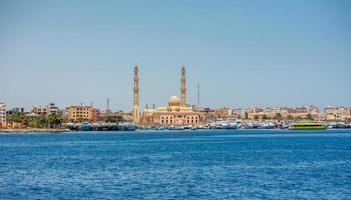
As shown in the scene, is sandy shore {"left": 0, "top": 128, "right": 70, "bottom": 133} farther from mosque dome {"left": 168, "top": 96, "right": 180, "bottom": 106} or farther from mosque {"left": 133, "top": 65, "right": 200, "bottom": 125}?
mosque dome {"left": 168, "top": 96, "right": 180, "bottom": 106}

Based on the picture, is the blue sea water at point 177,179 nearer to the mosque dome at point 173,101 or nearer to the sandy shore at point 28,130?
the sandy shore at point 28,130

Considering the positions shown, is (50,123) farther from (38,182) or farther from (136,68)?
(38,182)

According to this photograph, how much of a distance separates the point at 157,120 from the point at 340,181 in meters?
161

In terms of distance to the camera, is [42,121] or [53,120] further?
[42,121]

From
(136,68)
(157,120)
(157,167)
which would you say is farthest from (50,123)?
(157,167)

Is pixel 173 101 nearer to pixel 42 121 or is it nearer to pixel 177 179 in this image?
pixel 42 121

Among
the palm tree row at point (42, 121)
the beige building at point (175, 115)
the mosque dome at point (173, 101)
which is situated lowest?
the palm tree row at point (42, 121)

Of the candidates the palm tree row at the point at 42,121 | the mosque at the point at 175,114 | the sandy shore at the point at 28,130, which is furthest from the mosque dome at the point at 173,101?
the sandy shore at the point at 28,130

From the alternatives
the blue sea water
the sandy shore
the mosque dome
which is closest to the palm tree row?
the sandy shore

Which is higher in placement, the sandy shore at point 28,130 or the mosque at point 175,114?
the mosque at point 175,114

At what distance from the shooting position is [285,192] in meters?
30.0

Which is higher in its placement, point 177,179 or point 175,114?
point 175,114

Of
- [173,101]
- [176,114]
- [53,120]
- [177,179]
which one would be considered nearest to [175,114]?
[176,114]

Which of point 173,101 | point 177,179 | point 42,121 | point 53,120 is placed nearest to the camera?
point 177,179
